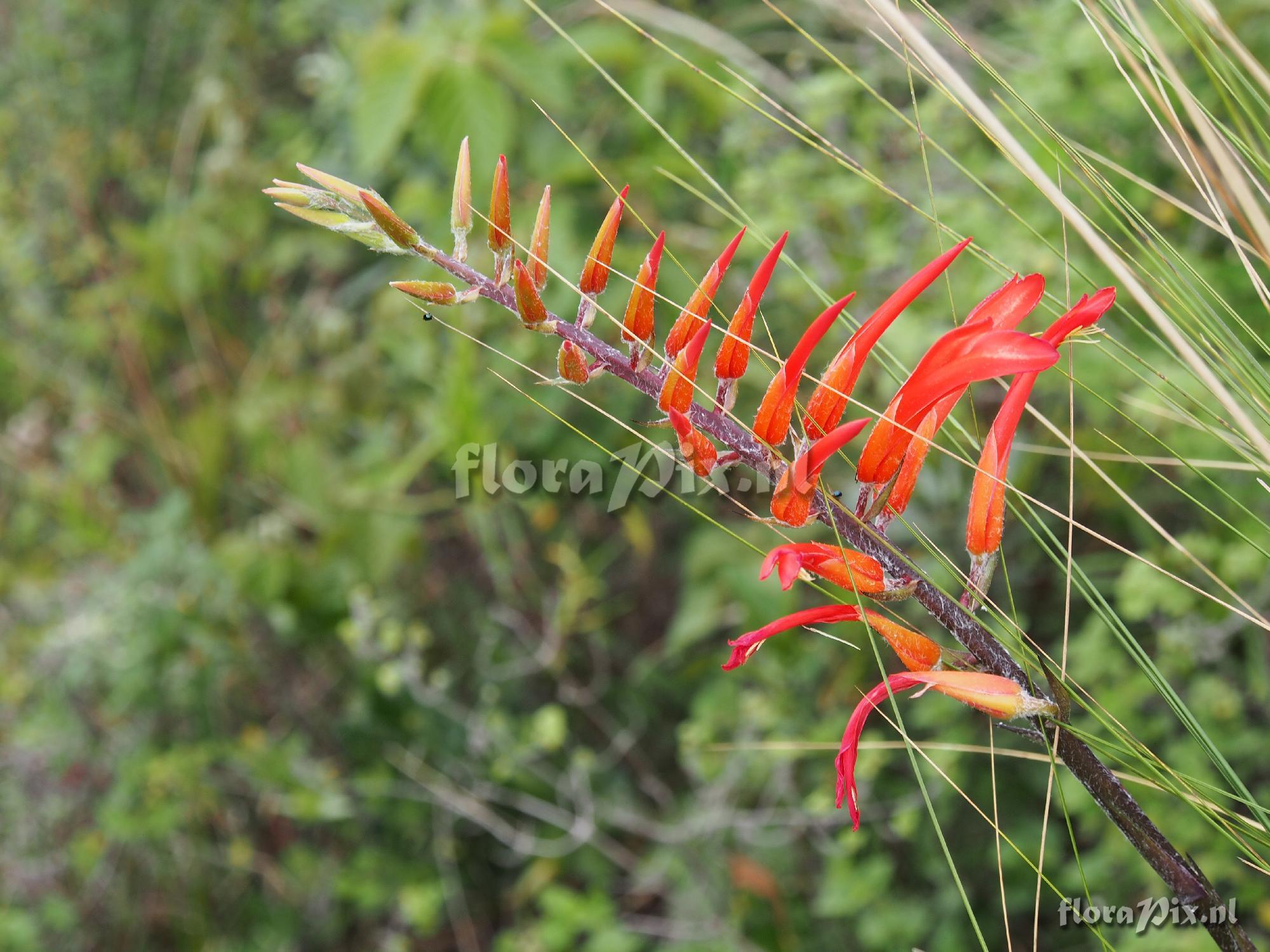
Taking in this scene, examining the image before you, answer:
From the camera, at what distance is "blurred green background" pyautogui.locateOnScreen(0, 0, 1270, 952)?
140 centimetres

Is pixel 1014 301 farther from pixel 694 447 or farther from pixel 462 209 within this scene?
pixel 462 209

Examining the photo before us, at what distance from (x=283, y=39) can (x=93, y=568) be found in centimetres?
145

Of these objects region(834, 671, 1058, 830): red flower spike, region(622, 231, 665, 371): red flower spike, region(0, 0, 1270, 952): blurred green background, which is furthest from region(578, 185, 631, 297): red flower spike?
region(0, 0, 1270, 952): blurred green background

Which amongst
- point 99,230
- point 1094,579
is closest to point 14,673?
point 99,230

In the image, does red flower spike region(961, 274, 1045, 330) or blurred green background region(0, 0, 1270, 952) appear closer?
red flower spike region(961, 274, 1045, 330)

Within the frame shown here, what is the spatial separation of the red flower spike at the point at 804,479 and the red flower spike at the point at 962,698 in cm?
9

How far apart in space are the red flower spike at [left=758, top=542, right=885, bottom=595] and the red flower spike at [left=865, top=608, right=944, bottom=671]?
0.01 m

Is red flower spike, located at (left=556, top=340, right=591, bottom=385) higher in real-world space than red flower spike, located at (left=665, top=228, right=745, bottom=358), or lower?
lower

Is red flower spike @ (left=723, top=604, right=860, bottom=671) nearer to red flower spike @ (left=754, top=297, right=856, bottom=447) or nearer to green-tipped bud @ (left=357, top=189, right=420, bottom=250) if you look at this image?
red flower spike @ (left=754, top=297, right=856, bottom=447)

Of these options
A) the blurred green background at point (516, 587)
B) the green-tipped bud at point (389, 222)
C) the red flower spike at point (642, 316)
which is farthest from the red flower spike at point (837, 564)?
the blurred green background at point (516, 587)

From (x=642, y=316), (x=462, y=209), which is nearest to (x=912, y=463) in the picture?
(x=642, y=316)

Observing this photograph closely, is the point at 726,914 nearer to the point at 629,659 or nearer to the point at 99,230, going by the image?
the point at 629,659

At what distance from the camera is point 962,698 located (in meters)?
0.43

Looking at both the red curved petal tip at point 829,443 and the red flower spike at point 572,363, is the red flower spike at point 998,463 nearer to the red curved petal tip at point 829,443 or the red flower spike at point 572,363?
the red curved petal tip at point 829,443
